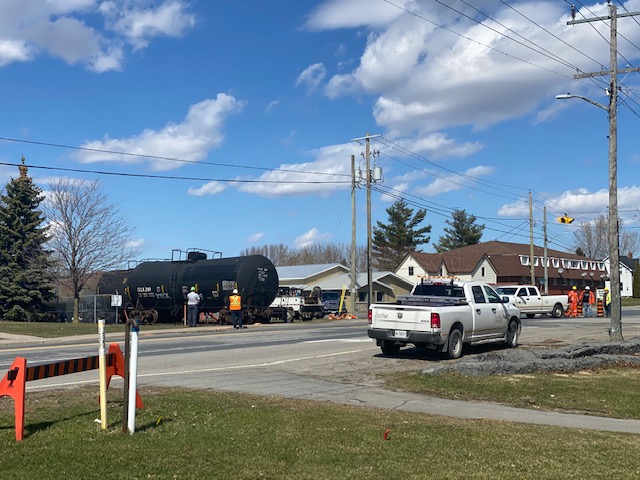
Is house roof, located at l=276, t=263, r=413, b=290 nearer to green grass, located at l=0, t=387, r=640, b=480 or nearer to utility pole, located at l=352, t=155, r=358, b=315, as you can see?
utility pole, located at l=352, t=155, r=358, b=315

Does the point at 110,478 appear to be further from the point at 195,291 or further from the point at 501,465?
the point at 195,291

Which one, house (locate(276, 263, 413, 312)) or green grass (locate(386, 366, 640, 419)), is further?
house (locate(276, 263, 413, 312))

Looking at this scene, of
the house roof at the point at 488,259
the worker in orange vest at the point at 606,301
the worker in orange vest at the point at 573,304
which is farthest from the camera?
the house roof at the point at 488,259

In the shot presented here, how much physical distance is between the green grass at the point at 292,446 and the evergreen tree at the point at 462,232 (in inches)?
4046

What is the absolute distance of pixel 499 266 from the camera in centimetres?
8131

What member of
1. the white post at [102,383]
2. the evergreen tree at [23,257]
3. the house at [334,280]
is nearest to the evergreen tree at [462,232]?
the house at [334,280]

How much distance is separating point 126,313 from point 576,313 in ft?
84.7

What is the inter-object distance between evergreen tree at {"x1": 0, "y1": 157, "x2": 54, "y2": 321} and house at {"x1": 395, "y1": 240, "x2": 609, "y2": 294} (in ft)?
147

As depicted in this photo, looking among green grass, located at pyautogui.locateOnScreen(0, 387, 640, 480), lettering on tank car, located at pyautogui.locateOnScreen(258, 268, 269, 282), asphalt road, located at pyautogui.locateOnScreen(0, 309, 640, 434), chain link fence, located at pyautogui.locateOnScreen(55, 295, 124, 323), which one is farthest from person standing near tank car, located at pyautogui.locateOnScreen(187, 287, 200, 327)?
green grass, located at pyautogui.locateOnScreen(0, 387, 640, 480)

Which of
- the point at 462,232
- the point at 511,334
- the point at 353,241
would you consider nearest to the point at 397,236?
the point at 462,232

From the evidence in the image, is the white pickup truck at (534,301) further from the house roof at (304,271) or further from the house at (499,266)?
the house at (499,266)

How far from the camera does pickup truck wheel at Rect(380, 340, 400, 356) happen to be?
1723cm

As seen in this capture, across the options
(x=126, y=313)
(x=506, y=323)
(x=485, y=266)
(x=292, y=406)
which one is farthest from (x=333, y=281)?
(x=292, y=406)

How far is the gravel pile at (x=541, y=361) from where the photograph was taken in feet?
44.6
